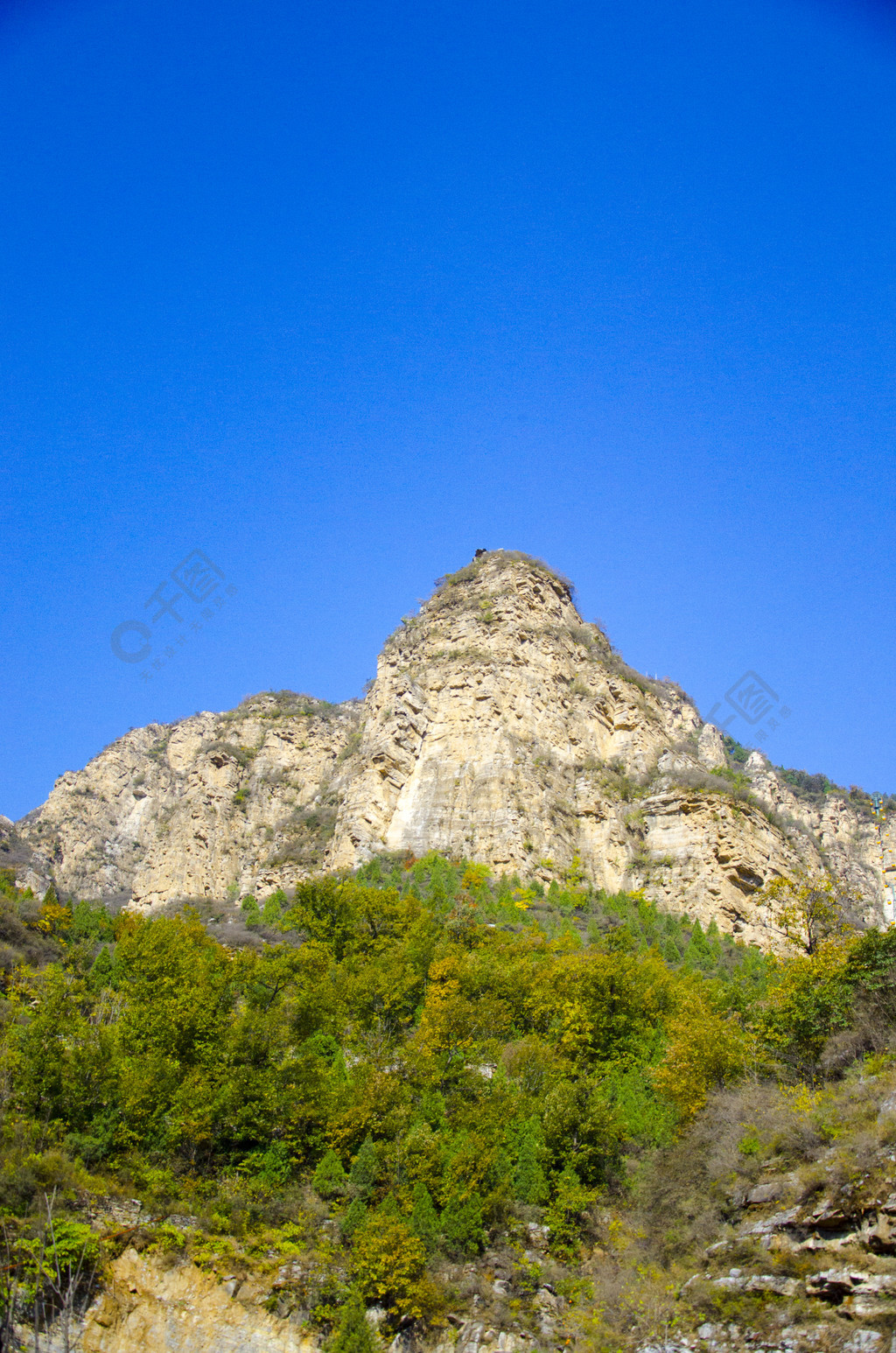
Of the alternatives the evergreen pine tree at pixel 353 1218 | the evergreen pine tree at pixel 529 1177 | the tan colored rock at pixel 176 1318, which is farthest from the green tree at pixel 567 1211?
the tan colored rock at pixel 176 1318

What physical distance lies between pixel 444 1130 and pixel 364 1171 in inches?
108

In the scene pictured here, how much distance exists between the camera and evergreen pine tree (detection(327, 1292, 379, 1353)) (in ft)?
67.6

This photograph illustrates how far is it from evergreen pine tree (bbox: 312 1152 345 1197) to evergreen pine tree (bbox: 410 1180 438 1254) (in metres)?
2.18

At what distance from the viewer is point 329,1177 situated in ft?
83.5

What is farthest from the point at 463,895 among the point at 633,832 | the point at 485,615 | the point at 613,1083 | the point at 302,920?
the point at 485,615

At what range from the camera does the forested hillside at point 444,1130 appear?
20.8m

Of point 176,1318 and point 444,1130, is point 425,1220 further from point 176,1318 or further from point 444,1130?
point 176,1318

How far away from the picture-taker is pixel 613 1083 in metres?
30.0

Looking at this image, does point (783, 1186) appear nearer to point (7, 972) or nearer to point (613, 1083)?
point (613, 1083)

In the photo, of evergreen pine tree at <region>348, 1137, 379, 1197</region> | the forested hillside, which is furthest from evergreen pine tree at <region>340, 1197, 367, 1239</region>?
evergreen pine tree at <region>348, 1137, 379, 1197</region>

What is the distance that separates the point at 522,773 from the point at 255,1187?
128 ft

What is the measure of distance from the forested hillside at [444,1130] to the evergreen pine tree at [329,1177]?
65 mm

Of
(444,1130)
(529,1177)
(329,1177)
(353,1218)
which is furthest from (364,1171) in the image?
(529,1177)

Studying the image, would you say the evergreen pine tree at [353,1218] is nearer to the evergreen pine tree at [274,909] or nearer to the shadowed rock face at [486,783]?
the evergreen pine tree at [274,909]
